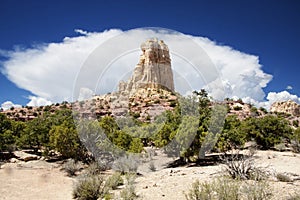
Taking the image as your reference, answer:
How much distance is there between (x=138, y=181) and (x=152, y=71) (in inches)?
2567

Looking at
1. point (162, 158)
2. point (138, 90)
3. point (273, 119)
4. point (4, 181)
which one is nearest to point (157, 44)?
point (138, 90)

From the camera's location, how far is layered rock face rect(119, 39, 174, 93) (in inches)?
2982

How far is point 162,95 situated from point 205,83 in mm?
49786

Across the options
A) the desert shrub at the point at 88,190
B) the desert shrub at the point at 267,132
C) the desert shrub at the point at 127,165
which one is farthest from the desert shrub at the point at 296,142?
the desert shrub at the point at 88,190

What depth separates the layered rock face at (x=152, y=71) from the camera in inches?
2982

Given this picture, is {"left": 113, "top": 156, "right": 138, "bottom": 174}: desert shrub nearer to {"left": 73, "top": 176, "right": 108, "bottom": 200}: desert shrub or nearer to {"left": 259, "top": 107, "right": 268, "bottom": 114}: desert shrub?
{"left": 73, "top": 176, "right": 108, "bottom": 200}: desert shrub

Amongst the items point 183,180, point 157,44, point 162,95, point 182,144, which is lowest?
point 183,180

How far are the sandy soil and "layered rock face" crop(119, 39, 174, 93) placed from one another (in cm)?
5299

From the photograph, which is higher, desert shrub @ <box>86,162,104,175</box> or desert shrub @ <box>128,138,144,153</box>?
desert shrub @ <box>128,138,144,153</box>

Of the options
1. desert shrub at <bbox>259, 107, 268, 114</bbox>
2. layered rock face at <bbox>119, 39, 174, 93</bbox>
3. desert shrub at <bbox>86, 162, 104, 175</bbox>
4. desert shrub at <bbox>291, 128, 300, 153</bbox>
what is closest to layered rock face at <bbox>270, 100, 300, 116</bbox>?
desert shrub at <bbox>259, 107, 268, 114</bbox>

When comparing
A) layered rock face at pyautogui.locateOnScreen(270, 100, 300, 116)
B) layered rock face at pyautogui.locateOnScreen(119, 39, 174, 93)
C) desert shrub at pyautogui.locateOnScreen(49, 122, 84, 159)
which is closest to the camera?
desert shrub at pyautogui.locateOnScreen(49, 122, 84, 159)

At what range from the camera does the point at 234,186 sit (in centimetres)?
744

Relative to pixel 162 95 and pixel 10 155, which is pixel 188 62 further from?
pixel 162 95

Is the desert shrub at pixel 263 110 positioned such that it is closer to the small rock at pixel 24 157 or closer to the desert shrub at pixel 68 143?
the desert shrub at pixel 68 143
